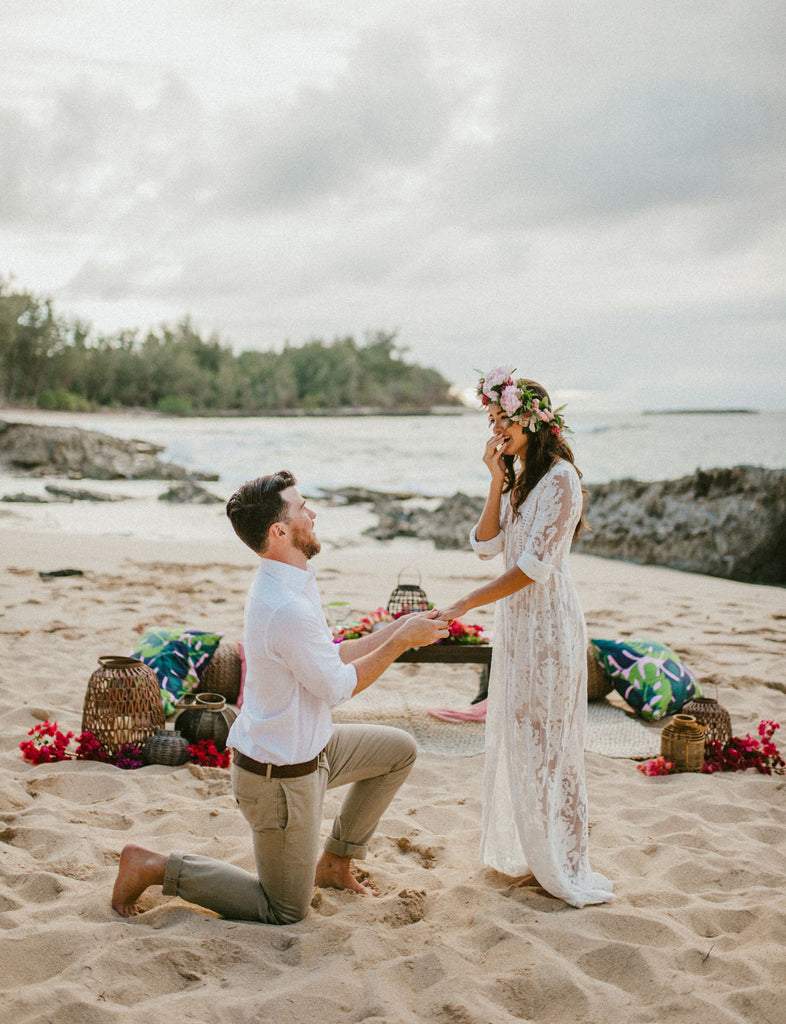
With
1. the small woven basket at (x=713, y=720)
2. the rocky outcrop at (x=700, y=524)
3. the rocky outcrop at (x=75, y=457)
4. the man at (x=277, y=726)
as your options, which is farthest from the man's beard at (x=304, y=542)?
the rocky outcrop at (x=75, y=457)

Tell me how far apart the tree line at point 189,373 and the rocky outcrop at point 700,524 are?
4196cm

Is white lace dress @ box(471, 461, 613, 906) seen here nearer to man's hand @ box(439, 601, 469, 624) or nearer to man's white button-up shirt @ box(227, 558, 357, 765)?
man's hand @ box(439, 601, 469, 624)

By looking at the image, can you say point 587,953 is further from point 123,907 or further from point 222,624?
point 222,624

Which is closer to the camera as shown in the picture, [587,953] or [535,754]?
[587,953]

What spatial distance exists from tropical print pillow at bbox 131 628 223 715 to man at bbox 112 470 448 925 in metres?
2.43

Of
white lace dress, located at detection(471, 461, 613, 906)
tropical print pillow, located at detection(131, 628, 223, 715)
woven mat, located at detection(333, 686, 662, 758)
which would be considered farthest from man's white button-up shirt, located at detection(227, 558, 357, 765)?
tropical print pillow, located at detection(131, 628, 223, 715)

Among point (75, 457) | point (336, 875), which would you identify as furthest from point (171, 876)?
point (75, 457)

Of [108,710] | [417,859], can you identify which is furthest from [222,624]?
[417,859]

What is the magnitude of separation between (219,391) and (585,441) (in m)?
37.6

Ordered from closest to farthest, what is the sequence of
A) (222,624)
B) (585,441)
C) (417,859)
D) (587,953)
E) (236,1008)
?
(236,1008)
(587,953)
(417,859)
(222,624)
(585,441)

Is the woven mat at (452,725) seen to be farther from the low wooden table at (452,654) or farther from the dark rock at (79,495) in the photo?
the dark rock at (79,495)

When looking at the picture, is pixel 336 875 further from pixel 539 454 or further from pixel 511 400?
pixel 511 400

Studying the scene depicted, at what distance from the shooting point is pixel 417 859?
367 centimetres

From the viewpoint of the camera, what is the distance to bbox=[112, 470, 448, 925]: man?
9.36 ft
